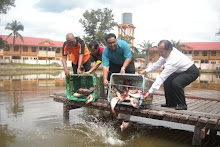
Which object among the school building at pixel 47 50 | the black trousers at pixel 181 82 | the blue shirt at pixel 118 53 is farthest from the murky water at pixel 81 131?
the school building at pixel 47 50

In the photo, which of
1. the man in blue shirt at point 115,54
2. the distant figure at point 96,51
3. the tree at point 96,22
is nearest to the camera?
the man in blue shirt at point 115,54

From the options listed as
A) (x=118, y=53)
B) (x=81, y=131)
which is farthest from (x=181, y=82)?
(x=81, y=131)

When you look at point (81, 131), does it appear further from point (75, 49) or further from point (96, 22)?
point (96, 22)

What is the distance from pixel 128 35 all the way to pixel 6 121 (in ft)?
150

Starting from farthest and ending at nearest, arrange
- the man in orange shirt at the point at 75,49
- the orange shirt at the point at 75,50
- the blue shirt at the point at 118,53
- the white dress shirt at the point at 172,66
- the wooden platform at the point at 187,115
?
the orange shirt at the point at 75,50 → the man in orange shirt at the point at 75,49 → the blue shirt at the point at 118,53 → the white dress shirt at the point at 172,66 → the wooden platform at the point at 187,115

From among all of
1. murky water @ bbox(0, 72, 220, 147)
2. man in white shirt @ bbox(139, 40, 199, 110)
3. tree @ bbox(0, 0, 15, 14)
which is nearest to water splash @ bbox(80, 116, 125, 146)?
murky water @ bbox(0, 72, 220, 147)

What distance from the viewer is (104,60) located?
16.9 feet

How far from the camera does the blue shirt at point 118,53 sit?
16.2ft

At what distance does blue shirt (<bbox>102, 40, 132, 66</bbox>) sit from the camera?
4.93 metres

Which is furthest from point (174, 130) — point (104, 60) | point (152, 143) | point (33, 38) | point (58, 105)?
point (33, 38)

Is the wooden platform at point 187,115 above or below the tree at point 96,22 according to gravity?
below

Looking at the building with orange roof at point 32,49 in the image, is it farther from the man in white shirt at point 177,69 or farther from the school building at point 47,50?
the man in white shirt at point 177,69

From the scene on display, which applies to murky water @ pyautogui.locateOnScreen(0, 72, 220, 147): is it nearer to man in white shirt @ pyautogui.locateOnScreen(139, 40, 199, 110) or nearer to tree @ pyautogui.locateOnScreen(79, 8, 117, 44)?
man in white shirt @ pyautogui.locateOnScreen(139, 40, 199, 110)

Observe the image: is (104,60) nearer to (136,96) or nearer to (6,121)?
(136,96)
